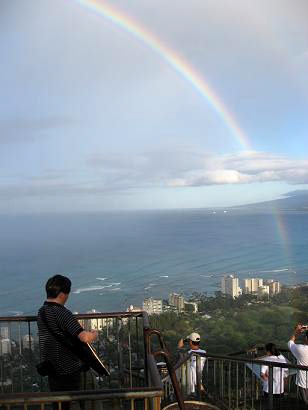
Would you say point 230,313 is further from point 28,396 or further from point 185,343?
point 28,396

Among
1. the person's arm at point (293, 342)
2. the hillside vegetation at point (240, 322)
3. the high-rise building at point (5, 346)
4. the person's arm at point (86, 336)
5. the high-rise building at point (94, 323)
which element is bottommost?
the hillside vegetation at point (240, 322)

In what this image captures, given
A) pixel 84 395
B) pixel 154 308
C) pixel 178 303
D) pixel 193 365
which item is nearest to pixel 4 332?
pixel 193 365

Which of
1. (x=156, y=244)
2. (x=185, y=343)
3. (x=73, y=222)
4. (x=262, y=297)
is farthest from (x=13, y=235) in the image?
(x=185, y=343)

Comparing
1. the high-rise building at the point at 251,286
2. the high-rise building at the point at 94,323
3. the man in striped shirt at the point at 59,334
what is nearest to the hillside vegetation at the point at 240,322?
the high-rise building at the point at 251,286

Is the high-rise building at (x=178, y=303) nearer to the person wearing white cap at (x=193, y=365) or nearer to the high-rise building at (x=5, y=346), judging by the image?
the person wearing white cap at (x=193, y=365)

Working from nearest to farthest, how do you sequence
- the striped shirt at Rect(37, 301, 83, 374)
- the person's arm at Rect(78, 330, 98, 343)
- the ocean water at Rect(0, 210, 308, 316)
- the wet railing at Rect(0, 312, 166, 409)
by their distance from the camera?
the person's arm at Rect(78, 330, 98, 343) < the striped shirt at Rect(37, 301, 83, 374) < the wet railing at Rect(0, 312, 166, 409) < the ocean water at Rect(0, 210, 308, 316)

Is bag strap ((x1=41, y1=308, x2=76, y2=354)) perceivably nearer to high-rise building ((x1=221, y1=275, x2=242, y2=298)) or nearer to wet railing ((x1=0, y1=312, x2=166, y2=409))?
wet railing ((x1=0, y1=312, x2=166, y2=409))

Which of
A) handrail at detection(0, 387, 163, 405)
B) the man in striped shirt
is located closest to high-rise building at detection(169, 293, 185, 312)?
the man in striped shirt

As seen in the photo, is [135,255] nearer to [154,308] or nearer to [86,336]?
[154,308]
